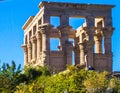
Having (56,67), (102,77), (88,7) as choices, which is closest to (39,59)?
(56,67)

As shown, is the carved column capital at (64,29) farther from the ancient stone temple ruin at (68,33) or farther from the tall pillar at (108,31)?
the tall pillar at (108,31)

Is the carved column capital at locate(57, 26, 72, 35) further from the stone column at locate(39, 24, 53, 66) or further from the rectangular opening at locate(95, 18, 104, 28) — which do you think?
the rectangular opening at locate(95, 18, 104, 28)

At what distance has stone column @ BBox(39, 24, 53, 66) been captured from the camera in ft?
231

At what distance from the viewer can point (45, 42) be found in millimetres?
71500

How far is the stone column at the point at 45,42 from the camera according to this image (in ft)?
231

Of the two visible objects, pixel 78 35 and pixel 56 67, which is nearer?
pixel 56 67

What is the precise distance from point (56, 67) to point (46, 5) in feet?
22.7

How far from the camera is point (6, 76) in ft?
199

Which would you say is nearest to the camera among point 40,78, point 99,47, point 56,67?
point 40,78

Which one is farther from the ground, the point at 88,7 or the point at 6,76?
the point at 88,7

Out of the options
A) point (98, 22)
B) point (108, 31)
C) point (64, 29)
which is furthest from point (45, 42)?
point (98, 22)

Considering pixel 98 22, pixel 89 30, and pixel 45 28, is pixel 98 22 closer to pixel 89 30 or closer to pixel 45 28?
pixel 89 30

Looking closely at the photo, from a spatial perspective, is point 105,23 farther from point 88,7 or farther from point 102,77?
point 102,77

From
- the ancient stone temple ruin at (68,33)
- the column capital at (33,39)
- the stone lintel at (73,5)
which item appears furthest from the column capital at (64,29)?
the column capital at (33,39)
